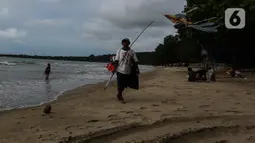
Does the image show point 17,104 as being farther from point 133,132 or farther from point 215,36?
point 215,36

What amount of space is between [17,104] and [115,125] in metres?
6.26

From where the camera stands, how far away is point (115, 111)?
7797mm

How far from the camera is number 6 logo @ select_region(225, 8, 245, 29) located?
2531cm

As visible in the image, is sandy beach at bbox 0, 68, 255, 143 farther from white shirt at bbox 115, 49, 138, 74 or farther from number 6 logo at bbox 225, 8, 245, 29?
number 6 logo at bbox 225, 8, 245, 29

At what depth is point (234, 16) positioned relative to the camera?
27578 mm

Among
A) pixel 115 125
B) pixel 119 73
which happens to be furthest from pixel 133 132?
pixel 119 73

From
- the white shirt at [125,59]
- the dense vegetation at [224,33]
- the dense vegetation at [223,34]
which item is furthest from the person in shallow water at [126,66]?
the dense vegetation at [224,33]

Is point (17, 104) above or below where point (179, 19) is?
below

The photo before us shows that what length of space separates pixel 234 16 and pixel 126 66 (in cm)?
1995

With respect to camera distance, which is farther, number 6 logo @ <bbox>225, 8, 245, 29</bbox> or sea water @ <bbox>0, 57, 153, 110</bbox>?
number 6 logo @ <bbox>225, 8, 245, 29</bbox>

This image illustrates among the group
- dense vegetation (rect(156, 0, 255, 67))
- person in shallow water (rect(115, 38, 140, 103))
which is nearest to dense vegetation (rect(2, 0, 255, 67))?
dense vegetation (rect(156, 0, 255, 67))

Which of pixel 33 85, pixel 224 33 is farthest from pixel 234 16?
pixel 33 85

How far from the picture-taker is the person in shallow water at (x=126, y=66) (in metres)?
9.55

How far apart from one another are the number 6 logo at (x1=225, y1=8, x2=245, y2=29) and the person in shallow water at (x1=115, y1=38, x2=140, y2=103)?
682 inches
